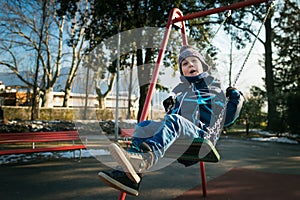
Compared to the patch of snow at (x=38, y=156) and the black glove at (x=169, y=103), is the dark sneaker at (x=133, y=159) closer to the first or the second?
the black glove at (x=169, y=103)

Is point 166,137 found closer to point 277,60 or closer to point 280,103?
point 280,103

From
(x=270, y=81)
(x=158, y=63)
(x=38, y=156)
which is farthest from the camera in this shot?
(x=270, y=81)

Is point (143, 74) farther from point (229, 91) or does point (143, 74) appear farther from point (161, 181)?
point (229, 91)

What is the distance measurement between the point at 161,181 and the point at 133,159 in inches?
109

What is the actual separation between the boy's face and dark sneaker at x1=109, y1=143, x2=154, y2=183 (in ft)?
3.37

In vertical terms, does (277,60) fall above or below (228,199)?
above

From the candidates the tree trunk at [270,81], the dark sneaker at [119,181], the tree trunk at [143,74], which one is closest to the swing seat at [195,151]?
the dark sneaker at [119,181]

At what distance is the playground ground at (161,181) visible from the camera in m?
3.57

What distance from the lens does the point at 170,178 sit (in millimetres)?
4574

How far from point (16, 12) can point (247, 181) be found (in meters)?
14.9

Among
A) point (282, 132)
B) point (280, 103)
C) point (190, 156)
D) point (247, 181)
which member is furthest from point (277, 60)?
point (190, 156)

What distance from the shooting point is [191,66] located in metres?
2.56

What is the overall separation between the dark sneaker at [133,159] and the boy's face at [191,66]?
1028mm

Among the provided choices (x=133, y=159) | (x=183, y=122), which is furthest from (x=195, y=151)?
(x=133, y=159)
